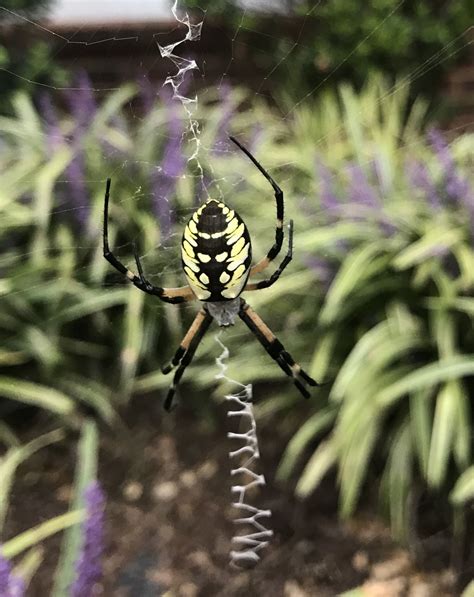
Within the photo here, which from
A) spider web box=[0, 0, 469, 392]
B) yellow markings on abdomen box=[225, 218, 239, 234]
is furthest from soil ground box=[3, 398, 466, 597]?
yellow markings on abdomen box=[225, 218, 239, 234]

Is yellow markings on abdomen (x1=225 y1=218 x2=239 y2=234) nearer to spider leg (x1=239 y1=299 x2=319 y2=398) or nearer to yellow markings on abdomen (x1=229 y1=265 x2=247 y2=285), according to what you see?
yellow markings on abdomen (x1=229 y1=265 x2=247 y2=285)

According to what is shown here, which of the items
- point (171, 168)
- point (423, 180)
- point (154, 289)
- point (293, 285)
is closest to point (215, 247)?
point (154, 289)

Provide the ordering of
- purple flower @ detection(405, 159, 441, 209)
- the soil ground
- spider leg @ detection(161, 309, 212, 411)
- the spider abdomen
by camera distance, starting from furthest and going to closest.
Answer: purple flower @ detection(405, 159, 441, 209) < the soil ground < spider leg @ detection(161, 309, 212, 411) < the spider abdomen

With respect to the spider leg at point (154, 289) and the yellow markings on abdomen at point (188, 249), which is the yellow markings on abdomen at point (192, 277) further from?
the spider leg at point (154, 289)

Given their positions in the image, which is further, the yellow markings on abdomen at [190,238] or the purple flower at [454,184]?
the purple flower at [454,184]

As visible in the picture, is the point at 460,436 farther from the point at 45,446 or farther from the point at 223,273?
the point at 45,446

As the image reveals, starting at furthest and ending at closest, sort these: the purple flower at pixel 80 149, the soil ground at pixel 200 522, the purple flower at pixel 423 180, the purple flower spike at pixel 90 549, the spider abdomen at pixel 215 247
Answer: the purple flower at pixel 80 149, the purple flower at pixel 423 180, the soil ground at pixel 200 522, the spider abdomen at pixel 215 247, the purple flower spike at pixel 90 549

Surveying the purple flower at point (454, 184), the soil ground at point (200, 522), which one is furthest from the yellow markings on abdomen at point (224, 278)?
the purple flower at point (454, 184)
